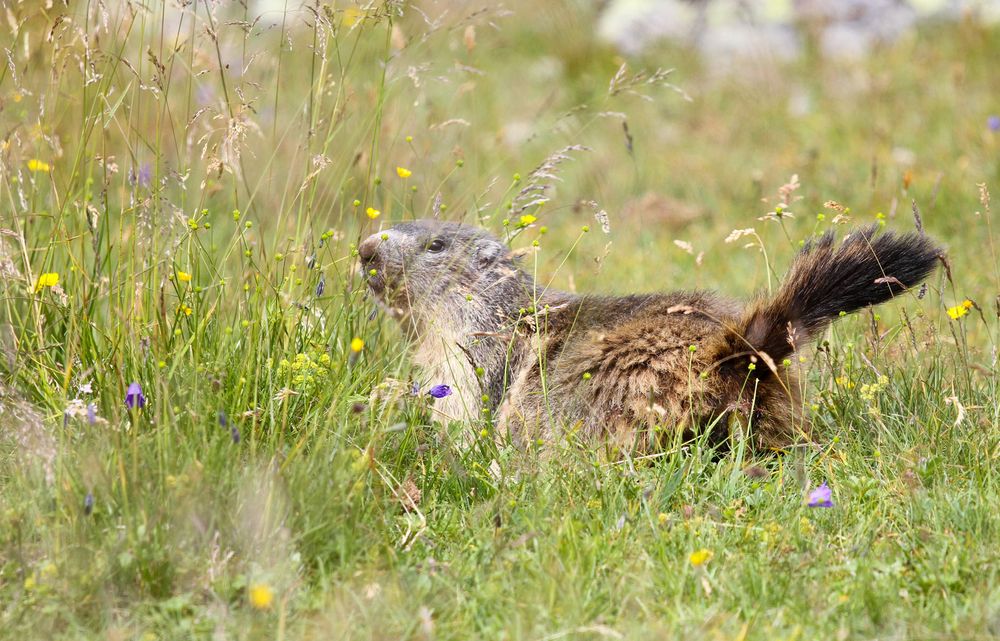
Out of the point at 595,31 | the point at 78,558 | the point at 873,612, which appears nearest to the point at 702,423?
the point at 873,612

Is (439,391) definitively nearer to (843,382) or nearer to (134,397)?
(134,397)

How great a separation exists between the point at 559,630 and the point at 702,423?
130 cm

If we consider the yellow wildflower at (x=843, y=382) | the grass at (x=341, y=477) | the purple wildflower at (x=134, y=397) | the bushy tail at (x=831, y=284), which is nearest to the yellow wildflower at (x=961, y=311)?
the grass at (x=341, y=477)

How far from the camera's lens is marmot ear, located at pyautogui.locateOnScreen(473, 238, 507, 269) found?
183 inches

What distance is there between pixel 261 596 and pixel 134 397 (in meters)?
0.80

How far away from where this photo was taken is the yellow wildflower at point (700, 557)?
111 inches

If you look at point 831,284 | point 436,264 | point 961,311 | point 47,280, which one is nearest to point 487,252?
point 436,264

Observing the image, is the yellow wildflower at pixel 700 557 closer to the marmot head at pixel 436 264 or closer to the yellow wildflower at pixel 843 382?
the yellow wildflower at pixel 843 382

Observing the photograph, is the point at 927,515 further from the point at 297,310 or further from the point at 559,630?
the point at 297,310

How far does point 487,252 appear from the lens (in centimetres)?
468

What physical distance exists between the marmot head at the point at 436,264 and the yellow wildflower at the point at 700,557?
1.93 meters

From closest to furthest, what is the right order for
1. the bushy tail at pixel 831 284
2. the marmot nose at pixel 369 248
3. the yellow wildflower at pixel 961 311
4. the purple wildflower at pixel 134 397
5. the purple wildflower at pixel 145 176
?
the purple wildflower at pixel 134 397 → the bushy tail at pixel 831 284 → the yellow wildflower at pixel 961 311 → the marmot nose at pixel 369 248 → the purple wildflower at pixel 145 176

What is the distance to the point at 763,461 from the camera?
361cm

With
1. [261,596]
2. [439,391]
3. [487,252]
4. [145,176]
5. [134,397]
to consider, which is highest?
[145,176]
